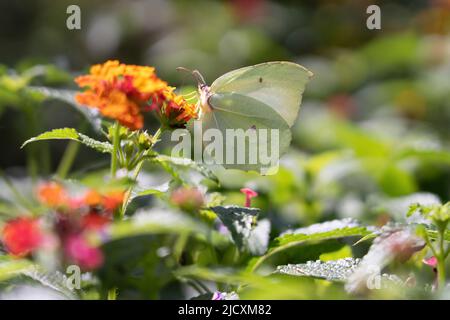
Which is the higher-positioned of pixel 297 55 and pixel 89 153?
pixel 297 55

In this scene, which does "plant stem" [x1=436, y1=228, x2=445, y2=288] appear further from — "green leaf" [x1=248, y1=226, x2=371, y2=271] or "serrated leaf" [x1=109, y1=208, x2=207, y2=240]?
"serrated leaf" [x1=109, y1=208, x2=207, y2=240]

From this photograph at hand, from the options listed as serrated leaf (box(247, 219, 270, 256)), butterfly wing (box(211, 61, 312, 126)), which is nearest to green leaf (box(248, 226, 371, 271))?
serrated leaf (box(247, 219, 270, 256))

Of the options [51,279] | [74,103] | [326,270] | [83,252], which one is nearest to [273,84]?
[74,103]

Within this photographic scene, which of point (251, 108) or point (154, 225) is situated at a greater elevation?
point (251, 108)

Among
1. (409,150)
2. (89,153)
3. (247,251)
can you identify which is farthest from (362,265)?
(89,153)

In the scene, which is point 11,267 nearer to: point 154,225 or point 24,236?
point 24,236
